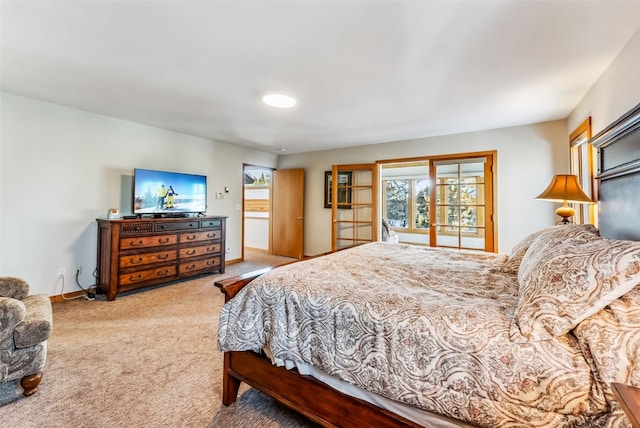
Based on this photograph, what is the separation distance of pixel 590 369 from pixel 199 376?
2110mm

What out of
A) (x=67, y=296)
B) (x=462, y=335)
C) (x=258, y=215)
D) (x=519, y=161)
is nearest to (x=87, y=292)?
(x=67, y=296)

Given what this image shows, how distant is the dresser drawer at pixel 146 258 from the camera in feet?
11.5

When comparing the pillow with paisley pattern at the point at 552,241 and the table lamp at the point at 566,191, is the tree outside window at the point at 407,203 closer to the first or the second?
the table lamp at the point at 566,191

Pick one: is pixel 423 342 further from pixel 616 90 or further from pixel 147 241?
pixel 147 241

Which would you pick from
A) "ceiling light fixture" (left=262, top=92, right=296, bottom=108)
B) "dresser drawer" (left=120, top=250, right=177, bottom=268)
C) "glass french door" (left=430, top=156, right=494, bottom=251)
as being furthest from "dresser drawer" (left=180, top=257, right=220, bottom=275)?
"glass french door" (left=430, top=156, right=494, bottom=251)

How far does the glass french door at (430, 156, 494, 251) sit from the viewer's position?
14.0 feet

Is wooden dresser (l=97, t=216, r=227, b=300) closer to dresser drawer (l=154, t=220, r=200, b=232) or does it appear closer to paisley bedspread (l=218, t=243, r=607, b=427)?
dresser drawer (l=154, t=220, r=200, b=232)

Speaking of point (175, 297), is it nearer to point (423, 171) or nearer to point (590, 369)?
point (590, 369)

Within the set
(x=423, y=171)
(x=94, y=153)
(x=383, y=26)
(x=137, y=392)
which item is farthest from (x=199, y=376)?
(x=423, y=171)

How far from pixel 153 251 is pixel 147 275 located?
322 mm

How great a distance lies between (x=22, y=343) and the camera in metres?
1.69

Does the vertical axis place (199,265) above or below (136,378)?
above

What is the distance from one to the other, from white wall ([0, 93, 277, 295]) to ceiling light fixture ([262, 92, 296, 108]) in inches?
88.9

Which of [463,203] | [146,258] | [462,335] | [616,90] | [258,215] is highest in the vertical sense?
[616,90]
